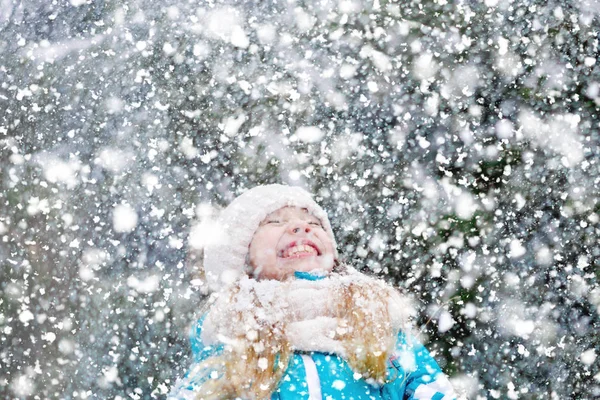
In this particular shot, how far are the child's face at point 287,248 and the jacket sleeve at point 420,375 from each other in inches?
10.4

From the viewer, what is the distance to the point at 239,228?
1567mm

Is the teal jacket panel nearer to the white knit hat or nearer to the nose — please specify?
the white knit hat

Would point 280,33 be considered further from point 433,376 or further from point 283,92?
point 433,376

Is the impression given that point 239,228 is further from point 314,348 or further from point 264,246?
point 314,348

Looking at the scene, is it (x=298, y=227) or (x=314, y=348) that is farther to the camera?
(x=298, y=227)

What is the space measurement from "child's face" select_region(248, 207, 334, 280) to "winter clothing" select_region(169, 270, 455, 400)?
5 cm

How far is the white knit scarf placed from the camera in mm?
1364

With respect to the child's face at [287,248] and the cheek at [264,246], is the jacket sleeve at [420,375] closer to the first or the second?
the child's face at [287,248]

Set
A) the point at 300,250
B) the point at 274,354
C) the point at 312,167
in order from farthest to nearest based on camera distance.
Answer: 1. the point at 312,167
2. the point at 300,250
3. the point at 274,354

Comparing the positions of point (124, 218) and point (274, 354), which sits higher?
point (274, 354)

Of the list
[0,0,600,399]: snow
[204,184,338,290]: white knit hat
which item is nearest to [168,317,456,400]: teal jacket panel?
[204,184,338,290]: white knit hat

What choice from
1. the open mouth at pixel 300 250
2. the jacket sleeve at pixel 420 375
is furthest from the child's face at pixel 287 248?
the jacket sleeve at pixel 420 375

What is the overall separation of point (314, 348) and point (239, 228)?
379 millimetres

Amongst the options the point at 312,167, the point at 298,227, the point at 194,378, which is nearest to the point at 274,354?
the point at 194,378
